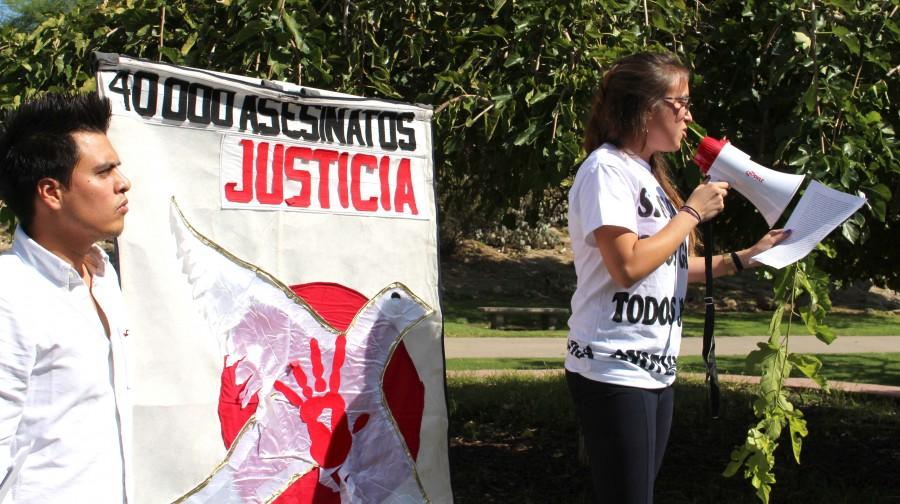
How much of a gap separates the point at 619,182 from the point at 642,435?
650mm

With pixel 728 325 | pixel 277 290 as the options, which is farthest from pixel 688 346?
pixel 277 290

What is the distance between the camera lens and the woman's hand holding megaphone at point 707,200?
2.60 m

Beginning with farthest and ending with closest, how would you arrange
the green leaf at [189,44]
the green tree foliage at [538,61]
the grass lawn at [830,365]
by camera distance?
the grass lawn at [830,365]
the green leaf at [189,44]
the green tree foliage at [538,61]

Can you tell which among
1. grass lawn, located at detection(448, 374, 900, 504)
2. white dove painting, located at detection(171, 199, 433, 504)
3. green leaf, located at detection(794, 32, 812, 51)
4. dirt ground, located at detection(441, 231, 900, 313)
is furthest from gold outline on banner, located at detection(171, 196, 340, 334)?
dirt ground, located at detection(441, 231, 900, 313)

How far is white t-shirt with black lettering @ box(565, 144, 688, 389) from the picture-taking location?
2527mm

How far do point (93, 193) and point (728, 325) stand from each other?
14.5 metres

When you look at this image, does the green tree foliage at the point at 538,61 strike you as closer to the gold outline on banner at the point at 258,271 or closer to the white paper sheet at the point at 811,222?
the white paper sheet at the point at 811,222

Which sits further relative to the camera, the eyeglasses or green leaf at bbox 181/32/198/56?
green leaf at bbox 181/32/198/56

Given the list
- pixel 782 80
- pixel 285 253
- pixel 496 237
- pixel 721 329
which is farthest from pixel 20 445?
pixel 496 237

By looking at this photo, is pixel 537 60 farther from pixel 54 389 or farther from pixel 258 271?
→ pixel 54 389

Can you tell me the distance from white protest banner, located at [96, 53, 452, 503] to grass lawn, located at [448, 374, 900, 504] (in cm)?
240

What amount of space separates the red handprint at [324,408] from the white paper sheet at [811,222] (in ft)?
4.56

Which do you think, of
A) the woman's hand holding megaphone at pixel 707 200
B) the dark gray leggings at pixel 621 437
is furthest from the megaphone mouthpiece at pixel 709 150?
the dark gray leggings at pixel 621 437

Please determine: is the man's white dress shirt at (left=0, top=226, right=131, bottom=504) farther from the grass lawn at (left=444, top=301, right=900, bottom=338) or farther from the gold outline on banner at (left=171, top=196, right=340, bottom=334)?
the grass lawn at (left=444, top=301, right=900, bottom=338)
